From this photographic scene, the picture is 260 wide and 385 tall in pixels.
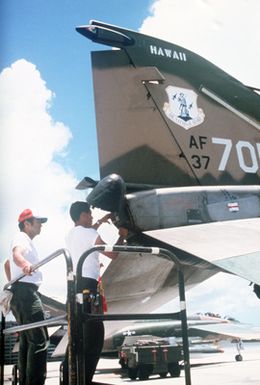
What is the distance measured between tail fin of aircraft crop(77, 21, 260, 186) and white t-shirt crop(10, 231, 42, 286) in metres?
2.03

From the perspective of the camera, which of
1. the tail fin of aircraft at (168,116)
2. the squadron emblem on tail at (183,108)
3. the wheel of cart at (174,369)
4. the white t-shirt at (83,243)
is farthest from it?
the wheel of cart at (174,369)

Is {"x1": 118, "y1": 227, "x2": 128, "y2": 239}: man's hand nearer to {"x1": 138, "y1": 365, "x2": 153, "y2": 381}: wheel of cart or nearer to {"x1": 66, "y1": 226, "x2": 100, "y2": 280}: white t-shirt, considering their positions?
{"x1": 66, "y1": 226, "x2": 100, "y2": 280}: white t-shirt

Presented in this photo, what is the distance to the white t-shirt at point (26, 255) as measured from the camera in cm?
385

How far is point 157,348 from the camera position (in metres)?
12.0

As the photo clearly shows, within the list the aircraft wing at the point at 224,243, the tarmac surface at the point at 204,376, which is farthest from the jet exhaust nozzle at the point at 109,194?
the tarmac surface at the point at 204,376

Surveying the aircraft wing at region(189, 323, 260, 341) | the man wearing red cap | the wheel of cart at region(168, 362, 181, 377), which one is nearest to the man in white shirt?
the man wearing red cap

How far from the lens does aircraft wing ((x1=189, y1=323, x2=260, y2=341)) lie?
19.7 m

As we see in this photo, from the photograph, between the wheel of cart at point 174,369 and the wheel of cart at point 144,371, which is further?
the wheel of cart at point 174,369

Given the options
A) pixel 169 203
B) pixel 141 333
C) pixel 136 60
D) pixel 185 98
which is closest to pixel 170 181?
pixel 169 203

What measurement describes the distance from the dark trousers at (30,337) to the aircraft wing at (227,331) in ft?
52.9

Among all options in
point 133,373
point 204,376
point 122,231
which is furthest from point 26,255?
point 133,373

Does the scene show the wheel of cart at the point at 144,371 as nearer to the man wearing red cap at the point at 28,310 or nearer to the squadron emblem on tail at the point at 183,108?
the squadron emblem on tail at the point at 183,108

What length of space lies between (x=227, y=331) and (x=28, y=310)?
1837cm

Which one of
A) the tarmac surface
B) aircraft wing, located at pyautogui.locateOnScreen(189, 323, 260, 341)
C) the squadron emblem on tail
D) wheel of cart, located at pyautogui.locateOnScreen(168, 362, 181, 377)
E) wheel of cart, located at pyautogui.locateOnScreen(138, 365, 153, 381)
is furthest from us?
aircraft wing, located at pyautogui.locateOnScreen(189, 323, 260, 341)
